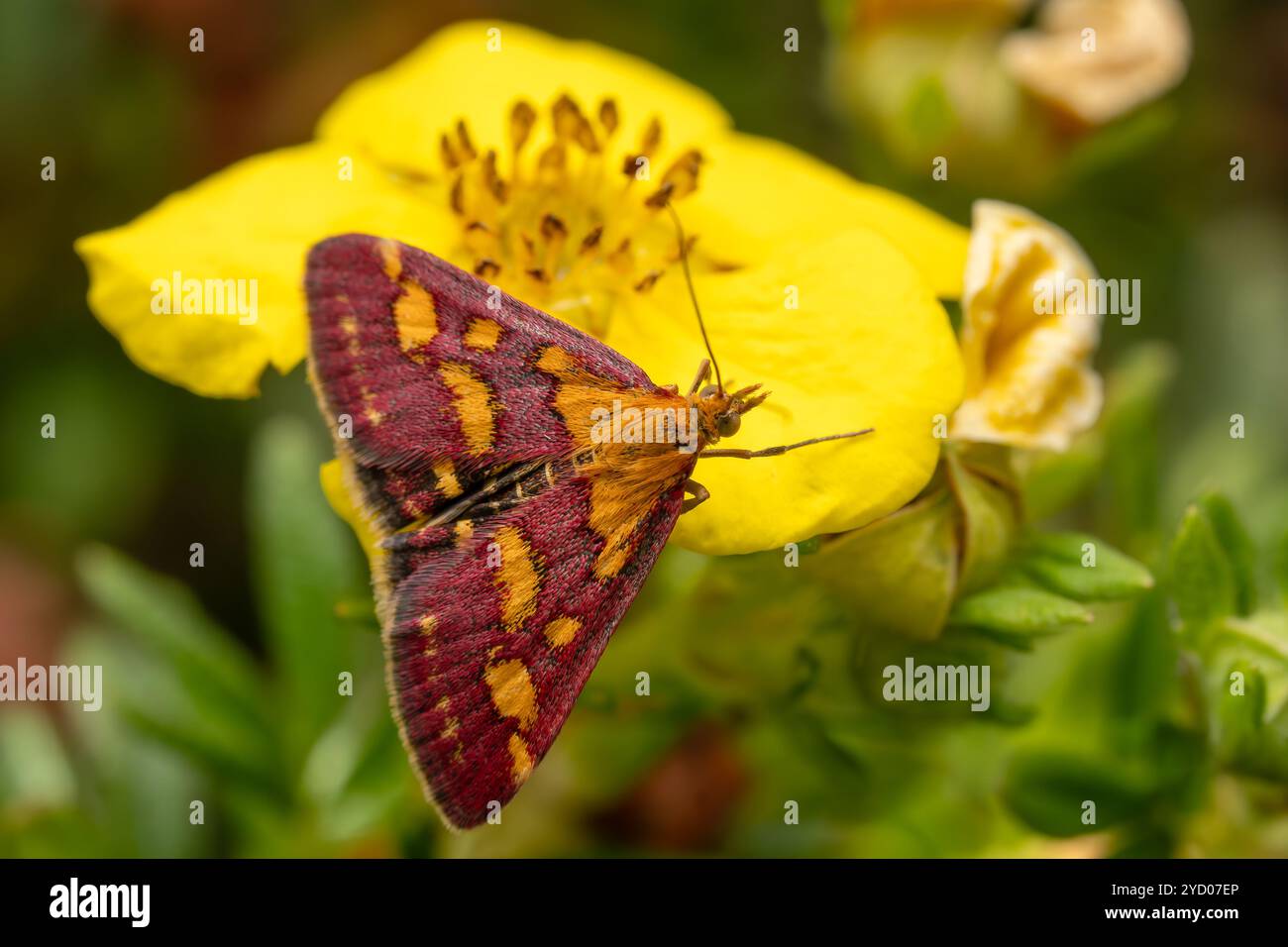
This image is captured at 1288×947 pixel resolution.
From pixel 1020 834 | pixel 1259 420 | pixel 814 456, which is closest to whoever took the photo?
pixel 814 456

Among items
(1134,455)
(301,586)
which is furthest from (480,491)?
(1134,455)

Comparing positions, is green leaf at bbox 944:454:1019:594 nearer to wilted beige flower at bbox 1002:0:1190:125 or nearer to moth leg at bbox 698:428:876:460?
moth leg at bbox 698:428:876:460

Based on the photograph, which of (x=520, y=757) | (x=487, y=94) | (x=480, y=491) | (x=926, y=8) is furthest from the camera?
(x=926, y=8)

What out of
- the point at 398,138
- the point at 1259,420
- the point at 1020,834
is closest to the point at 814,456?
the point at 398,138

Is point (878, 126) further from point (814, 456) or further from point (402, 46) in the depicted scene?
point (402, 46)

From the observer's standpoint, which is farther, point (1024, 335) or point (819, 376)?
point (1024, 335)

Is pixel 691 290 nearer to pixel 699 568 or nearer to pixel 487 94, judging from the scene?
pixel 699 568

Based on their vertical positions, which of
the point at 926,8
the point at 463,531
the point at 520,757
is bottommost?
the point at 520,757

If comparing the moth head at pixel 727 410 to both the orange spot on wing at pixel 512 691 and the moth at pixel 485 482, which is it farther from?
the orange spot on wing at pixel 512 691
